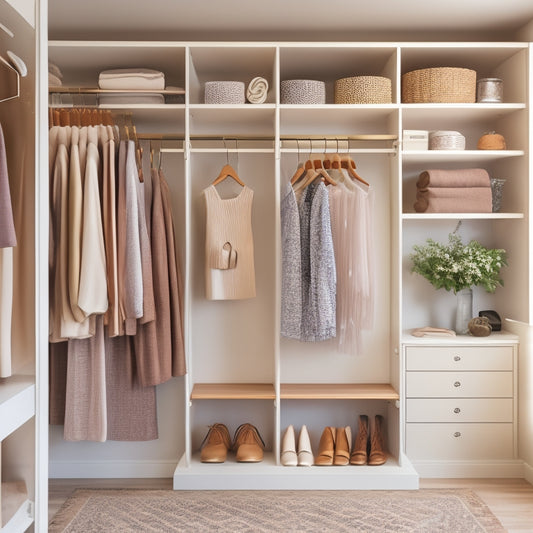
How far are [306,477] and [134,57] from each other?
96.7 inches

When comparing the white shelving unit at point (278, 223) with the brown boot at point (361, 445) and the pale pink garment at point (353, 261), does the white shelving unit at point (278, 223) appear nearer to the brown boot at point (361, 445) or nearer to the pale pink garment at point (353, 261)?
the brown boot at point (361, 445)

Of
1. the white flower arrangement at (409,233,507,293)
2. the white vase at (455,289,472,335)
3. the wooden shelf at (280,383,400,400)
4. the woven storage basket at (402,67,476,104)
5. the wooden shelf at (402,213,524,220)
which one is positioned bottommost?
the wooden shelf at (280,383,400,400)

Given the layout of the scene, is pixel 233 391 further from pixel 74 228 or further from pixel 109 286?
pixel 74 228

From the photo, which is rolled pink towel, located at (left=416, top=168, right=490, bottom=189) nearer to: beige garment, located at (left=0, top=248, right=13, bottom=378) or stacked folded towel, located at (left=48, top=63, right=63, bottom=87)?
stacked folded towel, located at (left=48, top=63, right=63, bottom=87)

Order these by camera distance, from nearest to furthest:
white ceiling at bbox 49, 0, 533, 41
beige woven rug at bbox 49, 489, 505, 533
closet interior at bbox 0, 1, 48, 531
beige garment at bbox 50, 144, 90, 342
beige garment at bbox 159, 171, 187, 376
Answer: closet interior at bbox 0, 1, 48, 531 < beige woven rug at bbox 49, 489, 505, 533 < beige garment at bbox 50, 144, 90, 342 < white ceiling at bbox 49, 0, 533, 41 < beige garment at bbox 159, 171, 187, 376

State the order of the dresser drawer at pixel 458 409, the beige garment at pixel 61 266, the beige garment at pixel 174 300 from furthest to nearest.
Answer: the dresser drawer at pixel 458 409 → the beige garment at pixel 174 300 → the beige garment at pixel 61 266

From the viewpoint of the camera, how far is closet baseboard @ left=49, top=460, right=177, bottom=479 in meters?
3.66

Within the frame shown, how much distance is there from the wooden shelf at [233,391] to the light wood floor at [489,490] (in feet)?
1.79

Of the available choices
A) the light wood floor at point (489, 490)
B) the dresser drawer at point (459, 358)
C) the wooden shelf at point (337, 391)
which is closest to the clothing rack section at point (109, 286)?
the light wood floor at point (489, 490)

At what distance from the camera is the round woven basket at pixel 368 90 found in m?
3.48

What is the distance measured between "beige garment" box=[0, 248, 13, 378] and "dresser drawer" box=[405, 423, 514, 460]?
7.47 feet

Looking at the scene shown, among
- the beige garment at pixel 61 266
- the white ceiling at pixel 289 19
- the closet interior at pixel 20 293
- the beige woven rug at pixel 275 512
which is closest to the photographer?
the closet interior at pixel 20 293

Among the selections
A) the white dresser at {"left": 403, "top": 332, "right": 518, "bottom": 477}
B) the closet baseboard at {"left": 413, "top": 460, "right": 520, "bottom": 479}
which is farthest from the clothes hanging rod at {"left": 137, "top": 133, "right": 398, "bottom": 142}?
the closet baseboard at {"left": 413, "top": 460, "right": 520, "bottom": 479}

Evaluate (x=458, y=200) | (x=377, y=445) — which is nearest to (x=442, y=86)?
(x=458, y=200)
